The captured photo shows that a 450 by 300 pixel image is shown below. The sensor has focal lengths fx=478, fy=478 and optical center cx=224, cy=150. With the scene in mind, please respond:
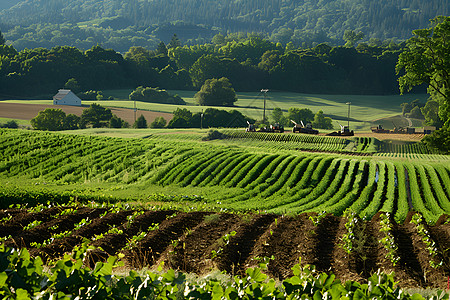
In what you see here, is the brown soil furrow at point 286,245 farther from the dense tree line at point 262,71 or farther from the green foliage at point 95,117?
the dense tree line at point 262,71

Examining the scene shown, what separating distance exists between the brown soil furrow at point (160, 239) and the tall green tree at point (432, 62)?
3694 cm

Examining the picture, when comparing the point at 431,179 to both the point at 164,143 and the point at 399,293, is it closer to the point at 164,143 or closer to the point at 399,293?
the point at 164,143

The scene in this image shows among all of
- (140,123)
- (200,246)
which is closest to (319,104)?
(140,123)

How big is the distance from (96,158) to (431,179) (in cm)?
2533

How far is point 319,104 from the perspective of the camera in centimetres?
13725

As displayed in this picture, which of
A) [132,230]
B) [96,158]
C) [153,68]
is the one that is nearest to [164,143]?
[96,158]

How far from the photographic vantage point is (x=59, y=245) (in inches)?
462

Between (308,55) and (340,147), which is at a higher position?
(308,55)

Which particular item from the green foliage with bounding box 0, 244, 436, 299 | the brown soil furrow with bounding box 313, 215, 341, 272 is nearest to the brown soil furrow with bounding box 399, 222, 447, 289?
the brown soil furrow with bounding box 313, 215, 341, 272

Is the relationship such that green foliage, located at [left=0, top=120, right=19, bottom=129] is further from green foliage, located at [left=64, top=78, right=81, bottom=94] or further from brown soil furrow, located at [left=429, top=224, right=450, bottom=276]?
brown soil furrow, located at [left=429, top=224, right=450, bottom=276]

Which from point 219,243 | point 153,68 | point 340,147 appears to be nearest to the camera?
point 219,243

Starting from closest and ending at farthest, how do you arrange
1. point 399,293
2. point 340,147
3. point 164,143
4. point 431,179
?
1. point 399,293
2. point 431,179
3. point 164,143
4. point 340,147

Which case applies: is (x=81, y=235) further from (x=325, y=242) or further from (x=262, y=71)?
(x=262, y=71)

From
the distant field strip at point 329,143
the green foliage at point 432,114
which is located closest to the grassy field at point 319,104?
the green foliage at point 432,114
